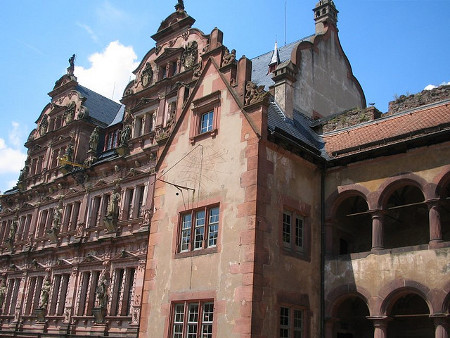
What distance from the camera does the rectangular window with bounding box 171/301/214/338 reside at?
747 inches

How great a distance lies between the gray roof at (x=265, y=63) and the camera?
2991 centimetres

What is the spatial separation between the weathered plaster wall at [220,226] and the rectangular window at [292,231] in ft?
6.30

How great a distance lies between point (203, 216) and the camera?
20.8 m

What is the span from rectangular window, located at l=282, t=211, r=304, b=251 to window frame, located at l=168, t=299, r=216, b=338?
3.48 meters

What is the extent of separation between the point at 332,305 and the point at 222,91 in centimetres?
923

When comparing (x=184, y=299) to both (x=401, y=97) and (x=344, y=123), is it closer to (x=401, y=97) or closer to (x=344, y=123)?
(x=344, y=123)

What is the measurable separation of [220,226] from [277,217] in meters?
2.08

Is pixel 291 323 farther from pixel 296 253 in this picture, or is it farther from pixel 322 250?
pixel 322 250

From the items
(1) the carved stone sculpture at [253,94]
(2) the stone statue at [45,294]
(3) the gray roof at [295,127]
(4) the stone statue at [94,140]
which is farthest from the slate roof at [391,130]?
(2) the stone statue at [45,294]

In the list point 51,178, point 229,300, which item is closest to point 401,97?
point 229,300

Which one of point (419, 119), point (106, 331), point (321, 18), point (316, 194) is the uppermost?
point (321, 18)

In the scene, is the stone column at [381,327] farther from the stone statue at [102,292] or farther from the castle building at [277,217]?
the stone statue at [102,292]

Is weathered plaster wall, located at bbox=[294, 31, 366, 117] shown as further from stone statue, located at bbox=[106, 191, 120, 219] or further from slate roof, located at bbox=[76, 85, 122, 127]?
slate roof, located at bbox=[76, 85, 122, 127]

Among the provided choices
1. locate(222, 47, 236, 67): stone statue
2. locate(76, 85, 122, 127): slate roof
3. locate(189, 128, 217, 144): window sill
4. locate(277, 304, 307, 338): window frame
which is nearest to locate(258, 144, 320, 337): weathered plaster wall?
locate(277, 304, 307, 338): window frame
